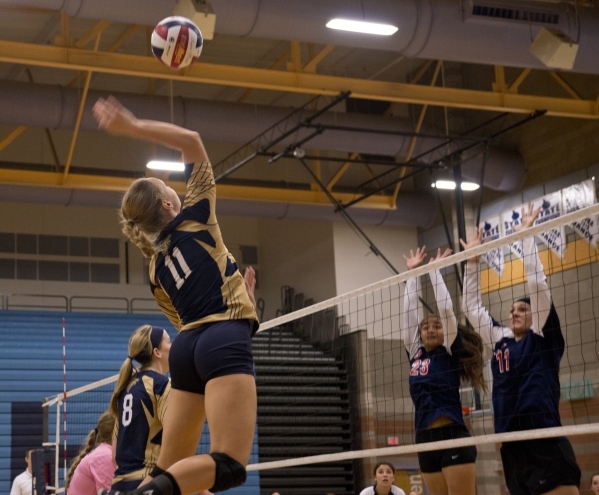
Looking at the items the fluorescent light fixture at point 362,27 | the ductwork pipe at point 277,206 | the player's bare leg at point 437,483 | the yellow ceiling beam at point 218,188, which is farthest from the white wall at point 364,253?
the player's bare leg at point 437,483

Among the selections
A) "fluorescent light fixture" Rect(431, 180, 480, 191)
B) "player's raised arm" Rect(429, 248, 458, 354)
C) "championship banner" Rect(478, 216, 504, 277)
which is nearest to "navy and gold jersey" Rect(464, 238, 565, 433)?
"player's raised arm" Rect(429, 248, 458, 354)

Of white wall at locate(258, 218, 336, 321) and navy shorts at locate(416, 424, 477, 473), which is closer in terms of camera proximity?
navy shorts at locate(416, 424, 477, 473)

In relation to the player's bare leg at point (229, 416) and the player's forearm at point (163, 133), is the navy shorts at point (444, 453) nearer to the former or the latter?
the player's bare leg at point (229, 416)

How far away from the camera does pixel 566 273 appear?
1812cm

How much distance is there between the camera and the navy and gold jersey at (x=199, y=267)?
14.1 ft

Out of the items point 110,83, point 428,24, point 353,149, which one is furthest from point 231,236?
point 428,24

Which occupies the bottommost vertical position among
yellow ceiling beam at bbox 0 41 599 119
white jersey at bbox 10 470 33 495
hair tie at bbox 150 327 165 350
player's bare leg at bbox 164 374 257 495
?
white jersey at bbox 10 470 33 495

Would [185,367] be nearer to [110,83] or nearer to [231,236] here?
[110,83]

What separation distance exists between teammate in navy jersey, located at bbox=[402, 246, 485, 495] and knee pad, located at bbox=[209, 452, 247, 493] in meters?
3.01

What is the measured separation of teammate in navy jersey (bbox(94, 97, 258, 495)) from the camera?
13.3ft

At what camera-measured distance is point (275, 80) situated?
613 inches

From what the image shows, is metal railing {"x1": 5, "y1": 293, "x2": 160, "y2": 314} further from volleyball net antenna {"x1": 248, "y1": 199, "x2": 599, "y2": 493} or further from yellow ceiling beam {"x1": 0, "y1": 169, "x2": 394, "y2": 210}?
yellow ceiling beam {"x1": 0, "y1": 169, "x2": 394, "y2": 210}

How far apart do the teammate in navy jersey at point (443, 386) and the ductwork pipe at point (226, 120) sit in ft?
36.8

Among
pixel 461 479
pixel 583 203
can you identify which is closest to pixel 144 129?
pixel 461 479
